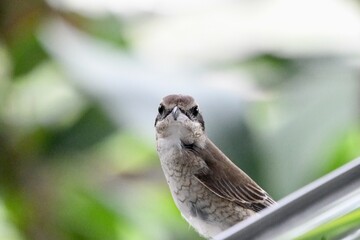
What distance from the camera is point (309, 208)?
44 centimetres

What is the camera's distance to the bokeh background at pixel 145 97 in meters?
1.77

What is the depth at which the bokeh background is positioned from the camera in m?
1.77

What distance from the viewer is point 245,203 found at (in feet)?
4.82

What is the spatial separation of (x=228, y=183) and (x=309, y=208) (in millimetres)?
1053

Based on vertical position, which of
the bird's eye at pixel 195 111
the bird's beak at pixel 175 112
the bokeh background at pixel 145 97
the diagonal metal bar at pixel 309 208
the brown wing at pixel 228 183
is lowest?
the diagonal metal bar at pixel 309 208

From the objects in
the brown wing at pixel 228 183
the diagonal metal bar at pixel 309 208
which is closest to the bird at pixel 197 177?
the brown wing at pixel 228 183

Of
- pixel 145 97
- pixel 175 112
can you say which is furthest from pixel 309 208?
pixel 145 97

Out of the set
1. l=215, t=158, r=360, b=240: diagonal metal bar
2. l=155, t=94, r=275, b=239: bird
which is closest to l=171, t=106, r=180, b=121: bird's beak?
l=155, t=94, r=275, b=239: bird

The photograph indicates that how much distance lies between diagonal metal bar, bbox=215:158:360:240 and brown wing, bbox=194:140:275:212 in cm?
101

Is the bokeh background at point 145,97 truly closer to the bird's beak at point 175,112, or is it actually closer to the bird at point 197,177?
the bird at point 197,177

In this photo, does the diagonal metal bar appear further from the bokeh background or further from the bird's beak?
the bokeh background

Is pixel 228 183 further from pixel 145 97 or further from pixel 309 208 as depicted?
pixel 309 208

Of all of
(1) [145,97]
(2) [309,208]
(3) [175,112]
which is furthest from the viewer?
(1) [145,97]

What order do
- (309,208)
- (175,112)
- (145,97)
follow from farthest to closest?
(145,97) → (175,112) → (309,208)
